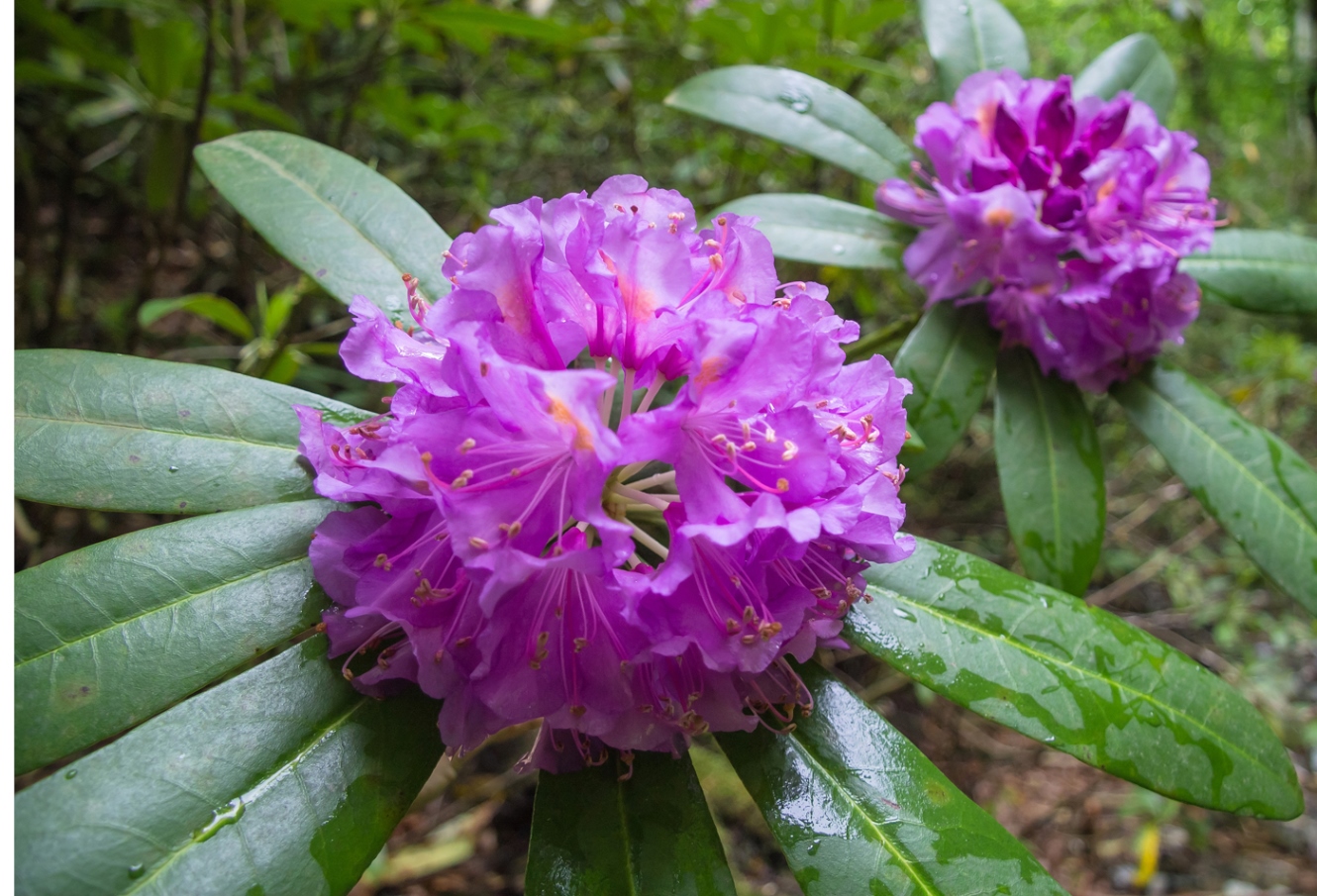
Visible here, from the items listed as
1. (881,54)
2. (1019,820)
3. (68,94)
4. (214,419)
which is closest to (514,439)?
(214,419)

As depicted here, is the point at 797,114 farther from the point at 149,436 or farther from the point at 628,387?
the point at 149,436

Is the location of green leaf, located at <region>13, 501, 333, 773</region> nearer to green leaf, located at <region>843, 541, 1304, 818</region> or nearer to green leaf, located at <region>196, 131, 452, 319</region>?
green leaf, located at <region>196, 131, 452, 319</region>

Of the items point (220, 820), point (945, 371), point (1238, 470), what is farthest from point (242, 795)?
point (1238, 470)

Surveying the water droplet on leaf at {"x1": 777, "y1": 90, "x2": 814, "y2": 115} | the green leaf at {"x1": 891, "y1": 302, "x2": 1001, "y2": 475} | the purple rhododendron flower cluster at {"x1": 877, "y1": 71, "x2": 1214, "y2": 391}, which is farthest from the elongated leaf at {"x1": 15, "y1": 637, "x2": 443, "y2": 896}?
the water droplet on leaf at {"x1": 777, "y1": 90, "x2": 814, "y2": 115}

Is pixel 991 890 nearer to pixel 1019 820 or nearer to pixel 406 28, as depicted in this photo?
pixel 406 28

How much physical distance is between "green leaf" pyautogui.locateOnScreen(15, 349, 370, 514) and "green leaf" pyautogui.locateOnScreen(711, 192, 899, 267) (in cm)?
76

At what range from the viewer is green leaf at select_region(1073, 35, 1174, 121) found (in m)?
1.59

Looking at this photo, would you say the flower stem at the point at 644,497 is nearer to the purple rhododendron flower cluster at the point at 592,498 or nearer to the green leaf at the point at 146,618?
the purple rhododendron flower cluster at the point at 592,498

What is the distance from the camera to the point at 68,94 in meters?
2.10

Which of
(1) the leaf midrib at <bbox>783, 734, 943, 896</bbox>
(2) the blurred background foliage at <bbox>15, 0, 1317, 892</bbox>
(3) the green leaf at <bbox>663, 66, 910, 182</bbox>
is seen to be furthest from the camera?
(2) the blurred background foliage at <bbox>15, 0, 1317, 892</bbox>

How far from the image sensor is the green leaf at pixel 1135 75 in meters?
1.59

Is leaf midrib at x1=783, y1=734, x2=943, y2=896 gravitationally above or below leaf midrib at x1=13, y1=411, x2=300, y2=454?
below

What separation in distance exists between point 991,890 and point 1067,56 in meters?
3.63

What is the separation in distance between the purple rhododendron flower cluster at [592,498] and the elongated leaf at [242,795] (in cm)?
5
